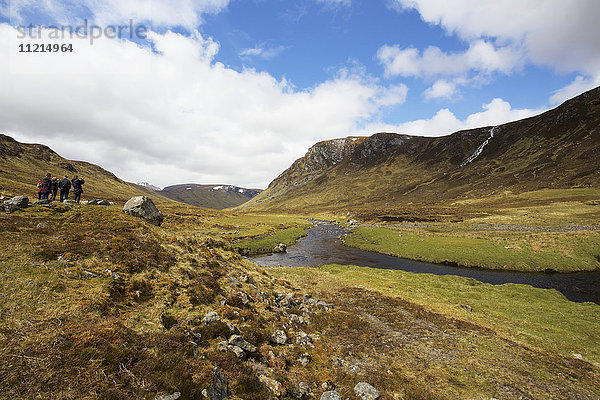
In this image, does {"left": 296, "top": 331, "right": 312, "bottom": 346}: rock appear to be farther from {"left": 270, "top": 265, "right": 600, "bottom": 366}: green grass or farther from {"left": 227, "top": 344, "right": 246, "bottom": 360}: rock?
{"left": 270, "top": 265, "right": 600, "bottom": 366}: green grass

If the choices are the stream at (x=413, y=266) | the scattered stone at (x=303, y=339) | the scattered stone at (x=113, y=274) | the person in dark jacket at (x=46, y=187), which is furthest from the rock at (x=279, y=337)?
the stream at (x=413, y=266)

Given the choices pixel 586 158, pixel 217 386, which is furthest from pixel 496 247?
pixel 586 158

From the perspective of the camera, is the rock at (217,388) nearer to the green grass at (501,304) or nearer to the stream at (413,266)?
the green grass at (501,304)

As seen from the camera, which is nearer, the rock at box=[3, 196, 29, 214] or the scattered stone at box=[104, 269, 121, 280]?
the scattered stone at box=[104, 269, 121, 280]

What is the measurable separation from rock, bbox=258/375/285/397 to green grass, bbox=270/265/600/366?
60.6 feet

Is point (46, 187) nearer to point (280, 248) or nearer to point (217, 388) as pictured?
point (217, 388)

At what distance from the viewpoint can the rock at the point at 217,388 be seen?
8.70 metres

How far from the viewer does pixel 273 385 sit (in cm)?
1099

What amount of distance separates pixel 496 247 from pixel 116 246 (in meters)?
62.7

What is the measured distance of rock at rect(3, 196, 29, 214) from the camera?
2114cm

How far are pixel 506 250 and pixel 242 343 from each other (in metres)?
55.4

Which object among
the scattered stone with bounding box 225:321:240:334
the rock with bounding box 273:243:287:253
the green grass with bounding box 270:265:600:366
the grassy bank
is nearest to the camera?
the scattered stone with bounding box 225:321:240:334

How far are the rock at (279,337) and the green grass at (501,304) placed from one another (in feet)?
49.5

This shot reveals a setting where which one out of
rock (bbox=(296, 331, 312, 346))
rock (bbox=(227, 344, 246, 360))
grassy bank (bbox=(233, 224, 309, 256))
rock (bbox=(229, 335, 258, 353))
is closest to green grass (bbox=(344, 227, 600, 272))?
grassy bank (bbox=(233, 224, 309, 256))
